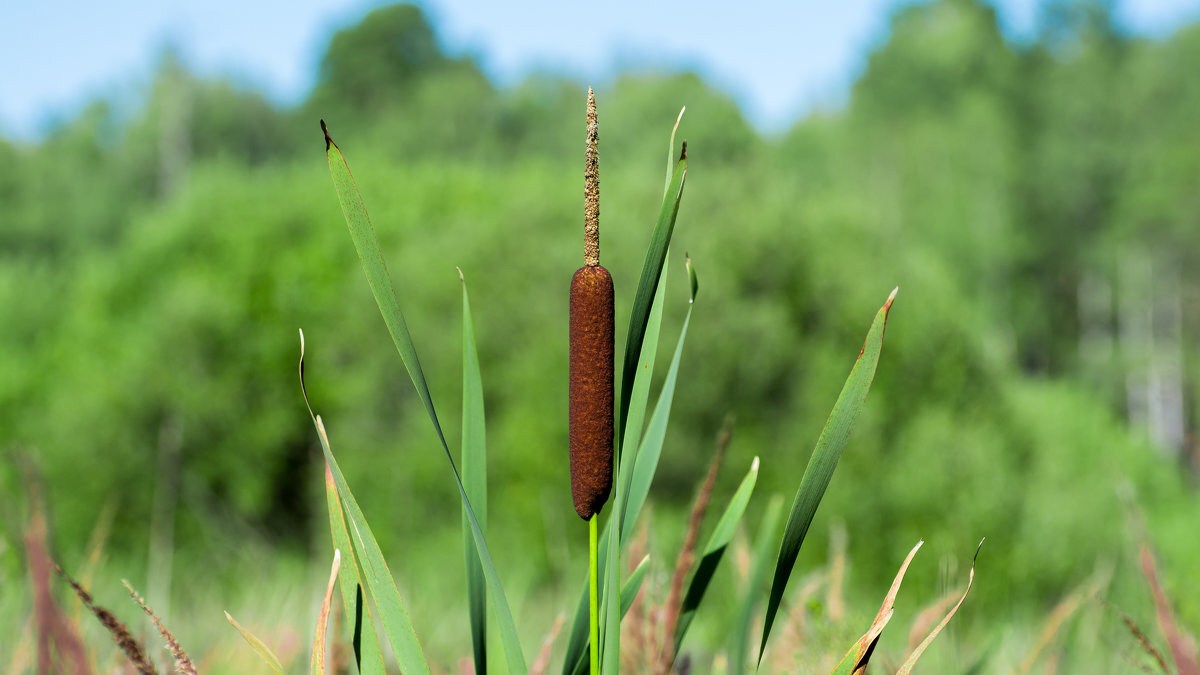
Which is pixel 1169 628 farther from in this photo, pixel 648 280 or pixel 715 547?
pixel 648 280

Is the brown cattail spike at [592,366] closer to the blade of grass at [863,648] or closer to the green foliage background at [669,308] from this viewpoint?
the blade of grass at [863,648]

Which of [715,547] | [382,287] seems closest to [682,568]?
[715,547]

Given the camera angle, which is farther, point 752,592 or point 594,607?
point 752,592

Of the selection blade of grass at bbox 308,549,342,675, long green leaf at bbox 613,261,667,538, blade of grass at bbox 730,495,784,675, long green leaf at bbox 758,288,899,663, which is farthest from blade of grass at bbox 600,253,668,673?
blade of grass at bbox 730,495,784,675

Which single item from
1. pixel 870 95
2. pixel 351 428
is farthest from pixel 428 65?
pixel 351 428

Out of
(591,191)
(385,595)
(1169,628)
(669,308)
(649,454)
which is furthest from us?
(669,308)

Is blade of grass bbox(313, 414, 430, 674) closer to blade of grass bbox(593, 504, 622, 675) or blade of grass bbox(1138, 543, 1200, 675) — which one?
blade of grass bbox(593, 504, 622, 675)

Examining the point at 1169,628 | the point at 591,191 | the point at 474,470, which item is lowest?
the point at 1169,628
